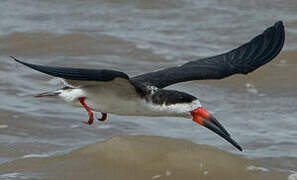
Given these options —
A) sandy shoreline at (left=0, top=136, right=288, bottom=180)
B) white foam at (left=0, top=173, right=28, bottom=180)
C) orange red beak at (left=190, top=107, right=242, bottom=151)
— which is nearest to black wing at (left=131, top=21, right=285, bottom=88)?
orange red beak at (left=190, top=107, right=242, bottom=151)

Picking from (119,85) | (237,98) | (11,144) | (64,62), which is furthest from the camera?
(64,62)

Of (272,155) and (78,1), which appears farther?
(78,1)

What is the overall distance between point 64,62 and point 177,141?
11.3 feet

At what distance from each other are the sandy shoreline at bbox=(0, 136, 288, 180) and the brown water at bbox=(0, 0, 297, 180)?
16cm

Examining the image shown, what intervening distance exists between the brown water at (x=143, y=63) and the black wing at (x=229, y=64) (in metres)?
1.08

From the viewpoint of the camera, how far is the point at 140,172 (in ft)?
30.6

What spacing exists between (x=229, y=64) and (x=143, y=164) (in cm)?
138

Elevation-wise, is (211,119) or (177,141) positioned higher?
(211,119)

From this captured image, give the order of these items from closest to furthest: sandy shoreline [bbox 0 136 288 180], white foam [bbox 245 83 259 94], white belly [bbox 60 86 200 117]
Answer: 1. white belly [bbox 60 86 200 117]
2. sandy shoreline [bbox 0 136 288 180]
3. white foam [bbox 245 83 259 94]

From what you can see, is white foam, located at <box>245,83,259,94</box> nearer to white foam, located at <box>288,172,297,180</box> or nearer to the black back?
white foam, located at <box>288,172,297,180</box>

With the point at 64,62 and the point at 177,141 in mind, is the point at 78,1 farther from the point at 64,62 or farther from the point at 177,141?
the point at 177,141

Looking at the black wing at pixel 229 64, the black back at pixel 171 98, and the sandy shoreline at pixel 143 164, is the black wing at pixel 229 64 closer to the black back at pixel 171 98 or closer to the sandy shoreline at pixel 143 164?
the black back at pixel 171 98

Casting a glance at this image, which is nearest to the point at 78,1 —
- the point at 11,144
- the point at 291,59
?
the point at 291,59

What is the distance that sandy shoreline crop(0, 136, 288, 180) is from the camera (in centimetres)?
924
